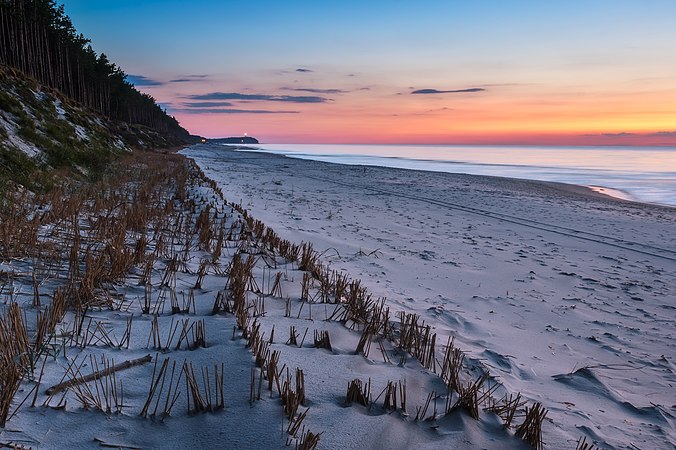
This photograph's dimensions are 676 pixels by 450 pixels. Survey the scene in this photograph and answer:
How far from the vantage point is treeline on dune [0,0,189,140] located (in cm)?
2888

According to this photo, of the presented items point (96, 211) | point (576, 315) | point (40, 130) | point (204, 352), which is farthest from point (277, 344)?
point (40, 130)

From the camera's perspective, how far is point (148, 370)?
8.29ft

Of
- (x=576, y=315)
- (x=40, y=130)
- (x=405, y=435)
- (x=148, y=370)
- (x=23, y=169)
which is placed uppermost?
(x=40, y=130)

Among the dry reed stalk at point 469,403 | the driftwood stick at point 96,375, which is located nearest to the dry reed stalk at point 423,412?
the dry reed stalk at point 469,403

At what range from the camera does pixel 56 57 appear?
41.8 meters

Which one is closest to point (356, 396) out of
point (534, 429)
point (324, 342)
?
point (324, 342)

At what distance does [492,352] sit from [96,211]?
6.41 meters

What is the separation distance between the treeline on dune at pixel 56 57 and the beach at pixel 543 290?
2615 centimetres

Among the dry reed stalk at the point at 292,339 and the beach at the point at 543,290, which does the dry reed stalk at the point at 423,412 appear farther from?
the dry reed stalk at the point at 292,339

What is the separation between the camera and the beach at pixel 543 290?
3.26m

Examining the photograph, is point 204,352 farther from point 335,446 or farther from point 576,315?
point 576,315

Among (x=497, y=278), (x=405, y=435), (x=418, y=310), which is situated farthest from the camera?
(x=497, y=278)

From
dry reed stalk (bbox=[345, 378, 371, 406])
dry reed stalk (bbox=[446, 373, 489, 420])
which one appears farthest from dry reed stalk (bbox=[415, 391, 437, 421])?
dry reed stalk (bbox=[345, 378, 371, 406])

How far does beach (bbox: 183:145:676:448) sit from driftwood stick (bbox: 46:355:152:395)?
2393 mm
